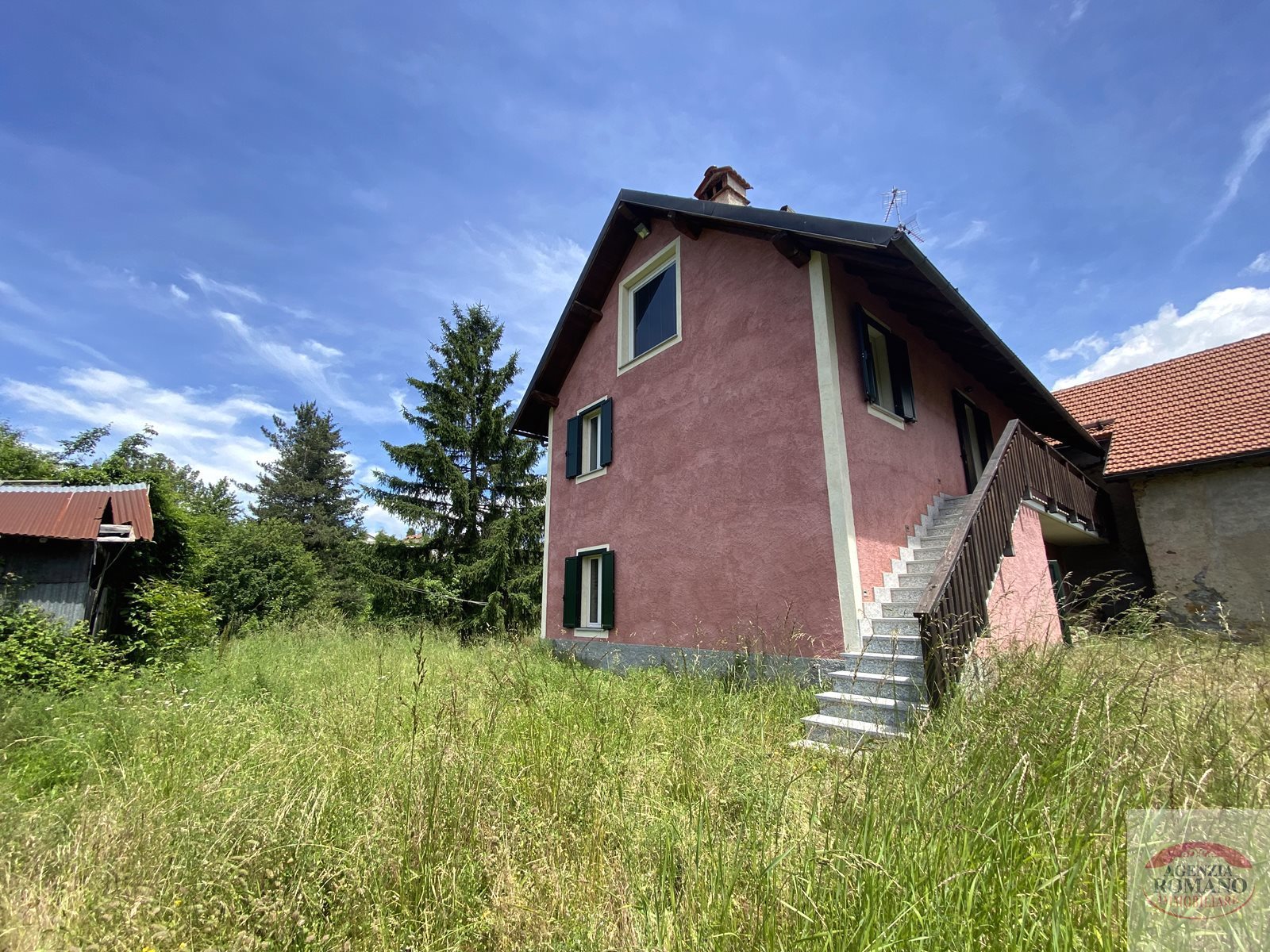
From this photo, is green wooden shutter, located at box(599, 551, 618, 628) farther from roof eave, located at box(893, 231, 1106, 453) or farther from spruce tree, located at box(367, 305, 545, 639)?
spruce tree, located at box(367, 305, 545, 639)

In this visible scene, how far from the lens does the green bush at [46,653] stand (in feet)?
16.6

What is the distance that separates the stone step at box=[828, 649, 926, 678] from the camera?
4.14m

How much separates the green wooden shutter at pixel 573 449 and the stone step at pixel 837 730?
22.2 ft

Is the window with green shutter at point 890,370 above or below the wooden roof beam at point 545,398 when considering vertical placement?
below

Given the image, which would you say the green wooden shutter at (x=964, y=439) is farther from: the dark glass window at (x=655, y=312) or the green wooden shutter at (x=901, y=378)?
the dark glass window at (x=655, y=312)

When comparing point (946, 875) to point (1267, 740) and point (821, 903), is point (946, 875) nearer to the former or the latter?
point (821, 903)

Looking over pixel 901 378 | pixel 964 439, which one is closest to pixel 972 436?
pixel 964 439

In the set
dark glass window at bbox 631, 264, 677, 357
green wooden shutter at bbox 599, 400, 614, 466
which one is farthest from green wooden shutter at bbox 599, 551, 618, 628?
dark glass window at bbox 631, 264, 677, 357

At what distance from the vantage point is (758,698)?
454 cm

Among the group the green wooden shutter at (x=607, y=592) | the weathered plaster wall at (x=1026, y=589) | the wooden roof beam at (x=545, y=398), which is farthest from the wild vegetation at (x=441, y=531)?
the weathered plaster wall at (x=1026, y=589)

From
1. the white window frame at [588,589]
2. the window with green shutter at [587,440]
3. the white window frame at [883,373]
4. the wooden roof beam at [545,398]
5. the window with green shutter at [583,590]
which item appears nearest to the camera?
Answer: the white window frame at [883,373]

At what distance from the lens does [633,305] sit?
9.90 m

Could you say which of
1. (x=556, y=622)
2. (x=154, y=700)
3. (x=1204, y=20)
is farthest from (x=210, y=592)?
(x=1204, y=20)

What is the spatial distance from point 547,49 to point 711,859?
Answer: 8.05m
